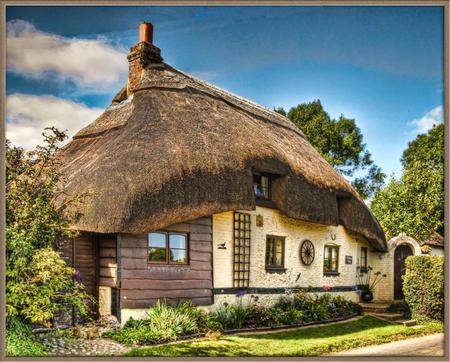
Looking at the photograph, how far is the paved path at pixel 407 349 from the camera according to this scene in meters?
11.4

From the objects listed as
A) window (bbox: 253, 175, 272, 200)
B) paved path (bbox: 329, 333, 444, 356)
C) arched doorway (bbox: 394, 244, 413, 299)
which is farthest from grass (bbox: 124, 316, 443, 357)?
arched doorway (bbox: 394, 244, 413, 299)

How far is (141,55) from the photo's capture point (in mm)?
16438

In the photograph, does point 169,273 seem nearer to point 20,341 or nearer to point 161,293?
point 161,293

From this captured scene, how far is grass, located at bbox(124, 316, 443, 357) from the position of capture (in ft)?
35.4

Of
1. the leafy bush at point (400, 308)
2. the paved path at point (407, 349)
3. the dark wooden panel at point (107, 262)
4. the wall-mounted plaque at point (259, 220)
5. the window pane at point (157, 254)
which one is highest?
the wall-mounted plaque at point (259, 220)

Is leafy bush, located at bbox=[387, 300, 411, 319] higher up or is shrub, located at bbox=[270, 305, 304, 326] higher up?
shrub, located at bbox=[270, 305, 304, 326]

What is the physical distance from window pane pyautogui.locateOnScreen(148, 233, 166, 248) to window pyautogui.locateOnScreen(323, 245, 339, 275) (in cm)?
774

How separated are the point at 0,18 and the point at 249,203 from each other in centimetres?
721

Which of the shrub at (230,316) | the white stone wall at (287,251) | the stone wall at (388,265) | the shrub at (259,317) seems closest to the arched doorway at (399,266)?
the stone wall at (388,265)

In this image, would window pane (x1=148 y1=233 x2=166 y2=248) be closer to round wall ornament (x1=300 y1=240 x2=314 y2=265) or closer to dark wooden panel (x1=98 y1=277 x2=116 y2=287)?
dark wooden panel (x1=98 y1=277 x2=116 y2=287)

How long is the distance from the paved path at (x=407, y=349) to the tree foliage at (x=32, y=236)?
602cm

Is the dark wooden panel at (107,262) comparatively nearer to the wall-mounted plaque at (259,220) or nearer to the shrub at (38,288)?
the shrub at (38,288)

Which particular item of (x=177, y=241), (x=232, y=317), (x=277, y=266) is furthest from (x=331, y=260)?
(x=177, y=241)

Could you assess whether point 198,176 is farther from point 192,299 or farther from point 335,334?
point 335,334
